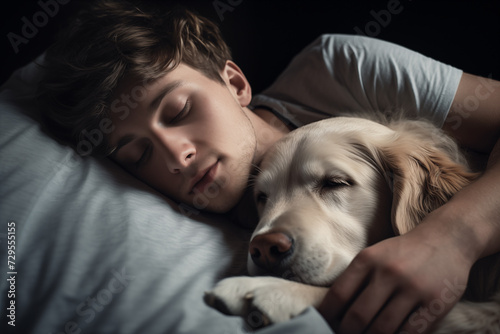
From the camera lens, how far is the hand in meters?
1.00

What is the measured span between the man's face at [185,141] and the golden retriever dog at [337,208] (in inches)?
6.7

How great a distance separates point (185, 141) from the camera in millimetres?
1615

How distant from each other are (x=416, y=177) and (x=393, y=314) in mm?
584

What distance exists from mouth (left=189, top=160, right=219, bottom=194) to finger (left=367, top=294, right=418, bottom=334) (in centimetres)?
90

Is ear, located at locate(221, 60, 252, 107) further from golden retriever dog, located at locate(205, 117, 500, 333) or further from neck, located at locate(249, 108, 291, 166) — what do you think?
golden retriever dog, located at locate(205, 117, 500, 333)

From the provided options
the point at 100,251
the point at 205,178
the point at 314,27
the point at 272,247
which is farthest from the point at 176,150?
the point at 314,27

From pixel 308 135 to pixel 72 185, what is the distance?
99cm

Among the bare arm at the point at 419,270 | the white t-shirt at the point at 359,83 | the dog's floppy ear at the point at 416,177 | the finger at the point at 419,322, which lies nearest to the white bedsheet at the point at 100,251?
the bare arm at the point at 419,270

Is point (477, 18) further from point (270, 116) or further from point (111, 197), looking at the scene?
point (111, 197)

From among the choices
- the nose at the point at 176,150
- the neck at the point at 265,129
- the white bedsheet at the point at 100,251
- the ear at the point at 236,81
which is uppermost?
the ear at the point at 236,81

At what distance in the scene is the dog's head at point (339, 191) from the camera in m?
1.18

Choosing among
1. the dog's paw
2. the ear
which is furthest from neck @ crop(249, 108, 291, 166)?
the dog's paw

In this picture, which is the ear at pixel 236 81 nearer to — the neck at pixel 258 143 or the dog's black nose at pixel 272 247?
the neck at pixel 258 143

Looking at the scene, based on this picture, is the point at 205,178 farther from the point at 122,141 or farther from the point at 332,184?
the point at 332,184
